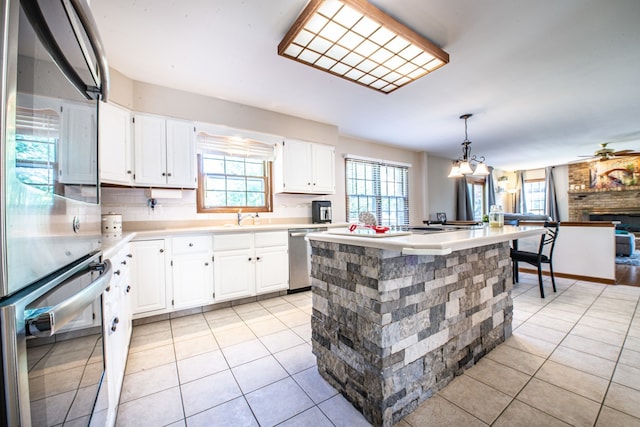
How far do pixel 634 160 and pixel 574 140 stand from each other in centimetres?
383

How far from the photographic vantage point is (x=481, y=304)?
74.0 inches

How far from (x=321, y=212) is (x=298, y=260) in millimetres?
942

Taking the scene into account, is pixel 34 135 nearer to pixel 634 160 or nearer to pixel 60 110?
pixel 60 110

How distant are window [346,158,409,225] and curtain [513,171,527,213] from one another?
19.3ft

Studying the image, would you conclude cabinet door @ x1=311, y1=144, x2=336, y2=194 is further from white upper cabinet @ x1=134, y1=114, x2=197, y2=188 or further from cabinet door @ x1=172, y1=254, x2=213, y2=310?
cabinet door @ x1=172, y1=254, x2=213, y2=310

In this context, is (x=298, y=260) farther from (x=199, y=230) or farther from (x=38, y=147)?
(x=38, y=147)

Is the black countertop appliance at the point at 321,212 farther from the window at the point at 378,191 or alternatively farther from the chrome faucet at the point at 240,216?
the chrome faucet at the point at 240,216

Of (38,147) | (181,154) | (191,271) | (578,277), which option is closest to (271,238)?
(191,271)

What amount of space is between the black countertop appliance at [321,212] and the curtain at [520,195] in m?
8.48

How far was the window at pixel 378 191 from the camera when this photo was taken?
5035mm

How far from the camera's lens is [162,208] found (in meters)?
3.08

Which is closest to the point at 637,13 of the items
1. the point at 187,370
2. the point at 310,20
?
the point at 310,20

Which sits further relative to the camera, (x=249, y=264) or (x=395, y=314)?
(x=249, y=264)

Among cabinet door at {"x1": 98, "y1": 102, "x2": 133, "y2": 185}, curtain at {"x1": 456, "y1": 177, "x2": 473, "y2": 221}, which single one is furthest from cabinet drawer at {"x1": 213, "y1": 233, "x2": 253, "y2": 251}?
curtain at {"x1": 456, "y1": 177, "x2": 473, "y2": 221}
